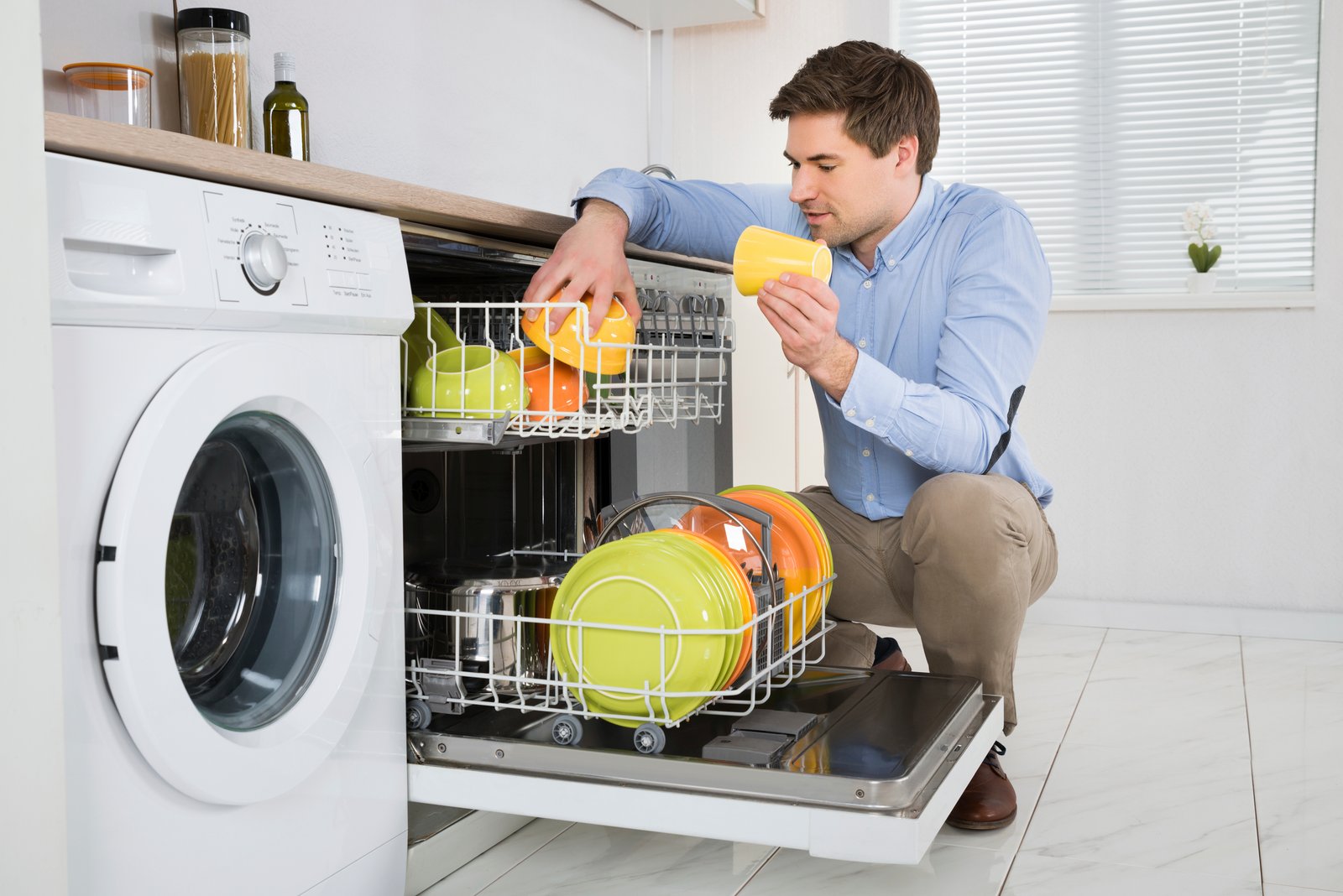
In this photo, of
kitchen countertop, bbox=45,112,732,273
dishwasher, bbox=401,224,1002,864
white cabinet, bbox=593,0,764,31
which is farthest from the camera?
white cabinet, bbox=593,0,764,31

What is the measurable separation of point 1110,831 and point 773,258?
3.03ft

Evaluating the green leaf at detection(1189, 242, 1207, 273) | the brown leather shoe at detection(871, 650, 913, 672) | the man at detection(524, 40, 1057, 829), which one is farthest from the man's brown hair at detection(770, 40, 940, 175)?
the green leaf at detection(1189, 242, 1207, 273)

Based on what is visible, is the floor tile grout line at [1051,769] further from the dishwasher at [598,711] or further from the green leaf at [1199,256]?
the green leaf at [1199,256]

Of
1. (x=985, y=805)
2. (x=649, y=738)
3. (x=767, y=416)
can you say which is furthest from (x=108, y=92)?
(x=767, y=416)

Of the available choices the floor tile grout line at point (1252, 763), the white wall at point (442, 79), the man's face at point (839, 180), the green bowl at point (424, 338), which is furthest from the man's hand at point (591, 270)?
the floor tile grout line at point (1252, 763)

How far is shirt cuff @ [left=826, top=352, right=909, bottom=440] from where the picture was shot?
1.58m

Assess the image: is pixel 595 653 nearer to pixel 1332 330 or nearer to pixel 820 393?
pixel 820 393

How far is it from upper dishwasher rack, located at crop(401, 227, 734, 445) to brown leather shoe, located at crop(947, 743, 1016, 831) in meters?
0.65

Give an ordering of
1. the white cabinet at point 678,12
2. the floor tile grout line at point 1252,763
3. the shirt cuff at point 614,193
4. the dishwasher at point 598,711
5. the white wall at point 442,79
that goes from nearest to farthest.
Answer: the dishwasher at point 598,711
the floor tile grout line at point 1252,763
the white wall at point 442,79
the shirt cuff at point 614,193
the white cabinet at point 678,12

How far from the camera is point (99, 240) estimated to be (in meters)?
0.98

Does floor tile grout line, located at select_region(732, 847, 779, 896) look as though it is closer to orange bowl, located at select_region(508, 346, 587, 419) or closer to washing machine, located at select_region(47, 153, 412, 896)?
washing machine, located at select_region(47, 153, 412, 896)

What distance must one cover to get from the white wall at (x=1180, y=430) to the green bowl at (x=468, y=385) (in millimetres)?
1836

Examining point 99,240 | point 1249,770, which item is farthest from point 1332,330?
point 99,240

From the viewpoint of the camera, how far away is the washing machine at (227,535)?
97 cm
